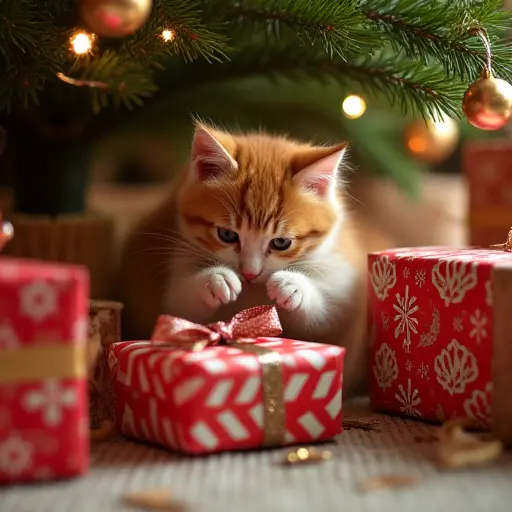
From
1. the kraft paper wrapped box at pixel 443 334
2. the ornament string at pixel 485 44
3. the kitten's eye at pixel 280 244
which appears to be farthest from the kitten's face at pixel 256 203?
the ornament string at pixel 485 44

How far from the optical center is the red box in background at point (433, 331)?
1149 millimetres

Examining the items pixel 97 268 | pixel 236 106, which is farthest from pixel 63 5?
pixel 236 106

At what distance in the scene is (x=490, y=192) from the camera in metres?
1.92

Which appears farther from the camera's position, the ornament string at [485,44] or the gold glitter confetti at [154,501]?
the ornament string at [485,44]

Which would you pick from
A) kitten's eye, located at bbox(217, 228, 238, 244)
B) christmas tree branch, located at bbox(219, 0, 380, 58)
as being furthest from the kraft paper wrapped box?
christmas tree branch, located at bbox(219, 0, 380, 58)

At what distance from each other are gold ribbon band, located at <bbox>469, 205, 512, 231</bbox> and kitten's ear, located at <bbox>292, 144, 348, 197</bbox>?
1.98 ft

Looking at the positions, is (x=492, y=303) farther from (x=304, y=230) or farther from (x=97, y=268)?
(x=97, y=268)

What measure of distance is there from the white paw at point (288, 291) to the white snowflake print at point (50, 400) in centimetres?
44

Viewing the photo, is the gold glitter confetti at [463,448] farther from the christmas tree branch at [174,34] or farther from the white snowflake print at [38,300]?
the christmas tree branch at [174,34]

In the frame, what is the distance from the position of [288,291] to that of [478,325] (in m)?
0.30

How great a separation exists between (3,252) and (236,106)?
65cm

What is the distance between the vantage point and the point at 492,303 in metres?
1.12

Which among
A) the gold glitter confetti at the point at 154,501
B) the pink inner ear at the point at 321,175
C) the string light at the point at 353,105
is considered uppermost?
the string light at the point at 353,105

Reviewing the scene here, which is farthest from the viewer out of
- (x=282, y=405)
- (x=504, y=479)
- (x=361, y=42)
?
(x=361, y=42)
